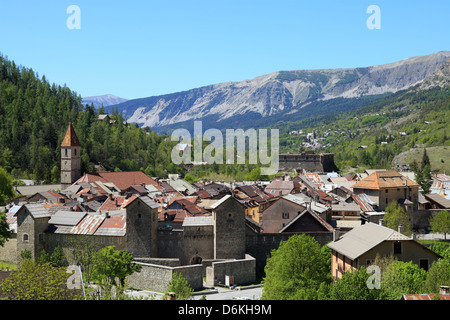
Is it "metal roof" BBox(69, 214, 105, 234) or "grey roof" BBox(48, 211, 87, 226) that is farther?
"grey roof" BBox(48, 211, 87, 226)

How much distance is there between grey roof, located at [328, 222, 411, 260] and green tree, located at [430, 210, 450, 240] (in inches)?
1373

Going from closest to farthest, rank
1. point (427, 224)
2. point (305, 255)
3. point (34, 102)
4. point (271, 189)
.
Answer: point (305, 255), point (427, 224), point (271, 189), point (34, 102)

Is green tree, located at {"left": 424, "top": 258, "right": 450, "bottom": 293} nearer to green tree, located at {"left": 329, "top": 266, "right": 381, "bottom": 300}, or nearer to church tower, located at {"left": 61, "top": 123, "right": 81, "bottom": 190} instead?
green tree, located at {"left": 329, "top": 266, "right": 381, "bottom": 300}

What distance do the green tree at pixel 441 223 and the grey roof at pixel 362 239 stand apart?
34.9m

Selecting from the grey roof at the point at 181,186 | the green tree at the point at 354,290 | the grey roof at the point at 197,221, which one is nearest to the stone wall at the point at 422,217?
the grey roof at the point at 181,186

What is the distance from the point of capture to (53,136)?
150 metres

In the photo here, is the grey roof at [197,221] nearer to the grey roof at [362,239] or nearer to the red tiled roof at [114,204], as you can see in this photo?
the grey roof at [362,239]

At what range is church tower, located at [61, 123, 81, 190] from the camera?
11538 cm

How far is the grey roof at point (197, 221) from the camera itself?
2217 inches

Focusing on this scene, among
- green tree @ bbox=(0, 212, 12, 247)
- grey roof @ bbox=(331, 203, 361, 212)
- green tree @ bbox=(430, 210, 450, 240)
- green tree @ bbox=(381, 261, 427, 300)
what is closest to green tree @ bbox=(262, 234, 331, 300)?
green tree @ bbox=(381, 261, 427, 300)

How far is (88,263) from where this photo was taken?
5444 cm
